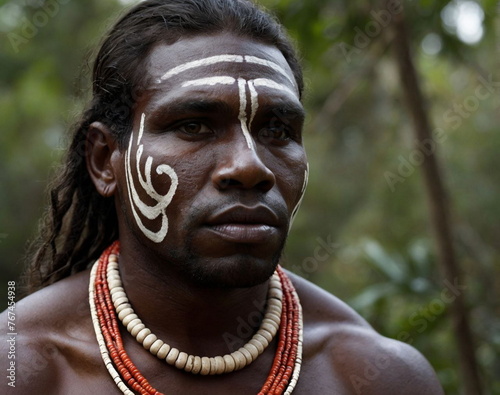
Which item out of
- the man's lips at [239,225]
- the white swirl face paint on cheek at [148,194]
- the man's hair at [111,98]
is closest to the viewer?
the man's lips at [239,225]

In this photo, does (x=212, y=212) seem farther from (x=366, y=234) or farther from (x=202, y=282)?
(x=366, y=234)

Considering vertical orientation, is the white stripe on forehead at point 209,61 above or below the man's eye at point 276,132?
above

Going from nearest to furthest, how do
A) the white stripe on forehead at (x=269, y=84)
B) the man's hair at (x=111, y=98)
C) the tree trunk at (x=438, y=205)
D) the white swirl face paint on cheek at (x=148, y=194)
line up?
the white swirl face paint on cheek at (x=148, y=194) < the white stripe on forehead at (x=269, y=84) < the man's hair at (x=111, y=98) < the tree trunk at (x=438, y=205)

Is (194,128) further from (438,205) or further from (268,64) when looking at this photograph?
(438,205)

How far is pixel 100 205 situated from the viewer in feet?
9.94

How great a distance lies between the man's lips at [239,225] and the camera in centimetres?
230

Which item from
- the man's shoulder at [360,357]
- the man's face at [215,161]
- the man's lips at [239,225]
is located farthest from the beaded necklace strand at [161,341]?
the man's lips at [239,225]

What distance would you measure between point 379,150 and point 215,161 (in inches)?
263

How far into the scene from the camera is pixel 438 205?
425 centimetres

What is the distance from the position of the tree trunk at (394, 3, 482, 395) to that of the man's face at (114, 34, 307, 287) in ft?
5.95

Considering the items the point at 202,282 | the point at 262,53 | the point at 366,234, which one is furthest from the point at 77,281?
the point at 366,234

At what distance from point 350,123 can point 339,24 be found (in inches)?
160

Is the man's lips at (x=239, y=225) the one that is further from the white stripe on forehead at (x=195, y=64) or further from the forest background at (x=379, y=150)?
the forest background at (x=379, y=150)

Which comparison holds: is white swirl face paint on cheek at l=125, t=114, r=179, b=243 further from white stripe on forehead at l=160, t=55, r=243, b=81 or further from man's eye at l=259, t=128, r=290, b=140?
man's eye at l=259, t=128, r=290, b=140
